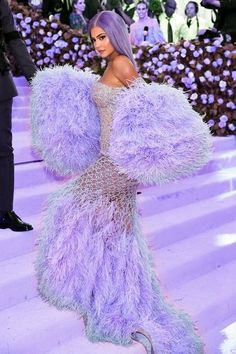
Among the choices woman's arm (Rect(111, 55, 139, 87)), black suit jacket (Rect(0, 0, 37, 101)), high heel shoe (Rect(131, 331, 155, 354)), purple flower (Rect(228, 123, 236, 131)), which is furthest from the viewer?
purple flower (Rect(228, 123, 236, 131))

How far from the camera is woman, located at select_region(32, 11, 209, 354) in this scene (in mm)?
2824

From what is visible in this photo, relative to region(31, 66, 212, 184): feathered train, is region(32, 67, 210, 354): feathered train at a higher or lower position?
lower

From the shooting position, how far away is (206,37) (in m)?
7.07

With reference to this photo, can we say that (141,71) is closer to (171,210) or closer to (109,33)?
(171,210)

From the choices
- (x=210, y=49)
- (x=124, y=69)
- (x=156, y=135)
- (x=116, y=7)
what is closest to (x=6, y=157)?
(x=124, y=69)

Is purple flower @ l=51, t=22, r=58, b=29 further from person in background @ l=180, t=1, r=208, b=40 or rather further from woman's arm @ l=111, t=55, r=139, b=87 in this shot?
woman's arm @ l=111, t=55, r=139, b=87

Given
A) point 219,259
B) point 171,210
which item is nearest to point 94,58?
point 171,210

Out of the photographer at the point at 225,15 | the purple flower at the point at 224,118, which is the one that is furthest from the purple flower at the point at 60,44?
the photographer at the point at 225,15

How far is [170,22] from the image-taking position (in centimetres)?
1007

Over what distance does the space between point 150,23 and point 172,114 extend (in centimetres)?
605

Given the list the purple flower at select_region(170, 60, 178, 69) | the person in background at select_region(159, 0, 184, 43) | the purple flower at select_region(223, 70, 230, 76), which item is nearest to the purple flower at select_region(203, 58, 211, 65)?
the purple flower at select_region(223, 70, 230, 76)

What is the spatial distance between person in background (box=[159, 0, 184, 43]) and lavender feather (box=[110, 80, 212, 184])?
23.6ft

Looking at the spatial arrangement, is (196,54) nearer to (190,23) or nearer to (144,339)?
(190,23)

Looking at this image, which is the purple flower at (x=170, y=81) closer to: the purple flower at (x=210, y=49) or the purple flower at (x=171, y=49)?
the purple flower at (x=171, y=49)
